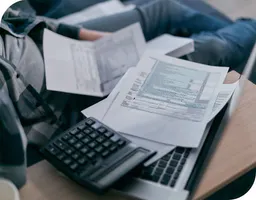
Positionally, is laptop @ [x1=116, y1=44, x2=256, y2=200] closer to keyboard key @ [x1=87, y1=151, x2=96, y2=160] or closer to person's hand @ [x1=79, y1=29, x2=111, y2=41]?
keyboard key @ [x1=87, y1=151, x2=96, y2=160]

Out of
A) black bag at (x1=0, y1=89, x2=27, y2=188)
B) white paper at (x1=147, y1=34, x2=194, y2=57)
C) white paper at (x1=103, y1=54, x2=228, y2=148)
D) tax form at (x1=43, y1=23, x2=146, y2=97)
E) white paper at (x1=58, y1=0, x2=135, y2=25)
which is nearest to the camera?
black bag at (x1=0, y1=89, x2=27, y2=188)

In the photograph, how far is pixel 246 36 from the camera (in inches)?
40.9

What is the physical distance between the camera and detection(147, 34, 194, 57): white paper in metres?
0.92

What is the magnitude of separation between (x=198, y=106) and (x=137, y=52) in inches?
10.9

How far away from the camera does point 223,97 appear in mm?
704

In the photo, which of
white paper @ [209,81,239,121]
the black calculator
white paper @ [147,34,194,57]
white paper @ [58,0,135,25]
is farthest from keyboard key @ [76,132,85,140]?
white paper @ [58,0,135,25]

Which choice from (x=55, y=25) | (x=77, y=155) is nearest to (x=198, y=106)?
(x=77, y=155)

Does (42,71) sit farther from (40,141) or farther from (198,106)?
(198,106)

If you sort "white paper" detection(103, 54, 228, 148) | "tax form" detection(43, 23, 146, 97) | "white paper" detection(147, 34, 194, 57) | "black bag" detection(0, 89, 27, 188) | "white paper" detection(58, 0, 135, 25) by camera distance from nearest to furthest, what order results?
"black bag" detection(0, 89, 27, 188) → "white paper" detection(103, 54, 228, 148) → "tax form" detection(43, 23, 146, 97) → "white paper" detection(147, 34, 194, 57) → "white paper" detection(58, 0, 135, 25)

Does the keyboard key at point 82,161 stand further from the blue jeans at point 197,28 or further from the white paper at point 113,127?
the blue jeans at point 197,28

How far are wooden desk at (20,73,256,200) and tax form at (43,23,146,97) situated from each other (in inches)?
9.4

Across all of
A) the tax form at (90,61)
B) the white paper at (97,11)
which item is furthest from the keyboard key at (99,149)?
the white paper at (97,11)

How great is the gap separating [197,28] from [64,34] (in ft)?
1.46

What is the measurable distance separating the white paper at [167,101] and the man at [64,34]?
4.0 inches
